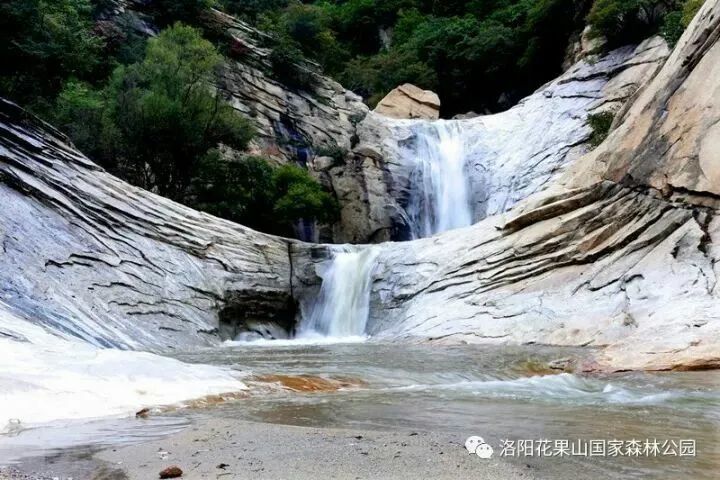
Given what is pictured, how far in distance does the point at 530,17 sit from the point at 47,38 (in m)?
22.0

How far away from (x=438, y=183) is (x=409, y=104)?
8.78 metres

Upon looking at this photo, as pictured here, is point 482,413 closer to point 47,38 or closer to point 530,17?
point 47,38

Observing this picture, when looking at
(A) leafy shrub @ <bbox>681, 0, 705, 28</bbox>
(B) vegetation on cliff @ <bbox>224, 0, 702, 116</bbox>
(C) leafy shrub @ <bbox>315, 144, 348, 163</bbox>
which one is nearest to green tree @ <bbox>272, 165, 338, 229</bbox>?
(C) leafy shrub @ <bbox>315, 144, 348, 163</bbox>

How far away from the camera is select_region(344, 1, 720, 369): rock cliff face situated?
368 inches

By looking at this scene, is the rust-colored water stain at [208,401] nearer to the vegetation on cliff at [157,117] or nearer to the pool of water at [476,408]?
the pool of water at [476,408]

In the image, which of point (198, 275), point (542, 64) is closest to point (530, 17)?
point (542, 64)

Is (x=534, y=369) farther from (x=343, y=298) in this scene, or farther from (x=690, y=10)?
(x=690, y=10)

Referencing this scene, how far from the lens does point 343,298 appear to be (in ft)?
52.2

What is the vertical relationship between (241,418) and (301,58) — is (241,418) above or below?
below

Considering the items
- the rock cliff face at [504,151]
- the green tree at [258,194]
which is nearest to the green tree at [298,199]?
the green tree at [258,194]

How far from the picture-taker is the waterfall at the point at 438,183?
22.7 metres

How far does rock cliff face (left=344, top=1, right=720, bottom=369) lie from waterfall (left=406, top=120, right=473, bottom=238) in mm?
7485

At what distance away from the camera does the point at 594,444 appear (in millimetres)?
3662

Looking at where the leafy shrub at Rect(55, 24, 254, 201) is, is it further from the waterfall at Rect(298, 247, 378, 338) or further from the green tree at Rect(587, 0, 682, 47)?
the green tree at Rect(587, 0, 682, 47)
